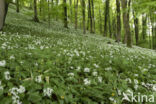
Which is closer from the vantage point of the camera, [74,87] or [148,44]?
[74,87]

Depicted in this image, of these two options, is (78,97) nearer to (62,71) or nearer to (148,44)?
(62,71)

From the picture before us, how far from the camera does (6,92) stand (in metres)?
2.25

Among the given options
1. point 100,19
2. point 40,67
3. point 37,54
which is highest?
point 100,19

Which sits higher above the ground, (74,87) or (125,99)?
(74,87)

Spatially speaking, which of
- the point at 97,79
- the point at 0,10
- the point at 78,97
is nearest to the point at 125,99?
the point at 97,79

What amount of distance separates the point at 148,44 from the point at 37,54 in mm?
35999

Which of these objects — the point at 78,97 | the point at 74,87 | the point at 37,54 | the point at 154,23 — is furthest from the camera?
the point at 154,23

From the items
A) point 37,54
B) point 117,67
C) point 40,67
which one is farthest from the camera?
point 117,67

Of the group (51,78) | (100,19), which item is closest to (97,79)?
(51,78)

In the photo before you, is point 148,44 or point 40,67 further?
point 148,44

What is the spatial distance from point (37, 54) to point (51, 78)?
1508 millimetres

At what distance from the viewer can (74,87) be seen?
9.79 feet

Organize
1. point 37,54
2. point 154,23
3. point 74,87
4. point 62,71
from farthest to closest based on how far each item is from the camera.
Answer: point 154,23, point 37,54, point 62,71, point 74,87

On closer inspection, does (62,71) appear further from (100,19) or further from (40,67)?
(100,19)
